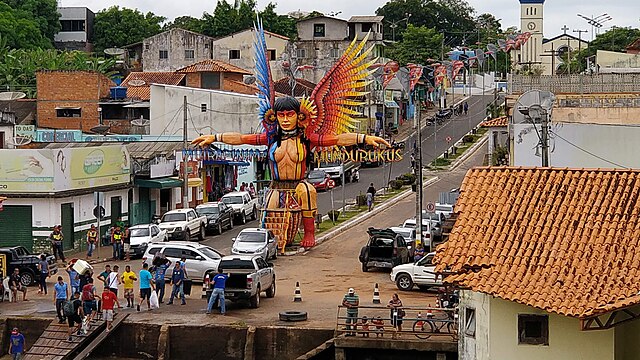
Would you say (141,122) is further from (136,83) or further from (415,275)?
(415,275)

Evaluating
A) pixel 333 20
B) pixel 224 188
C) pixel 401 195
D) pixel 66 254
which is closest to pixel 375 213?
pixel 401 195

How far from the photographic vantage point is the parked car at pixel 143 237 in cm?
Answer: 4644

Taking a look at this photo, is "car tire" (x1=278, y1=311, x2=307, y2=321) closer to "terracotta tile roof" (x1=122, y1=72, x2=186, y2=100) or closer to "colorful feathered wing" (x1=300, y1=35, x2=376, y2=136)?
"colorful feathered wing" (x1=300, y1=35, x2=376, y2=136)

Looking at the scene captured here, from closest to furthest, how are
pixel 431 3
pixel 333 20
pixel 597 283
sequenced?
pixel 597 283 < pixel 333 20 < pixel 431 3

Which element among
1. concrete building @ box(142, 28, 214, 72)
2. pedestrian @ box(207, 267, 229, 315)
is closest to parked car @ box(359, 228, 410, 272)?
pedestrian @ box(207, 267, 229, 315)

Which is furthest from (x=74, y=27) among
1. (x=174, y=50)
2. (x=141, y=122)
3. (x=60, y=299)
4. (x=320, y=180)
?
(x=60, y=299)

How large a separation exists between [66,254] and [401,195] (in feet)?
74.9

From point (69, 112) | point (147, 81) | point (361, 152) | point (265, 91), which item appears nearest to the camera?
point (265, 91)

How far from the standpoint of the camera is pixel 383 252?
4338cm

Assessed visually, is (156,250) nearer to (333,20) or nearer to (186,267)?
(186,267)

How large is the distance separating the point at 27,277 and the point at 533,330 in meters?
22.0

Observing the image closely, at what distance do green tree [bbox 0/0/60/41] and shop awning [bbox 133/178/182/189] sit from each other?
81.9 metres

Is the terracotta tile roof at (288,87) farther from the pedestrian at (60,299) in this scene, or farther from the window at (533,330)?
the window at (533,330)

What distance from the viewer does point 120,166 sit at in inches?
2125
